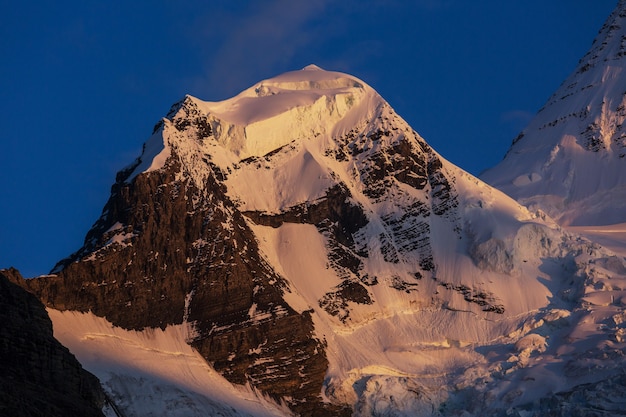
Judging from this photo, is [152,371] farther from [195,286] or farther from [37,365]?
[37,365]

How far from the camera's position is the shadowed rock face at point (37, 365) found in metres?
100

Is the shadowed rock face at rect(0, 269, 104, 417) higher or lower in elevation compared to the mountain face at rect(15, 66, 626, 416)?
lower

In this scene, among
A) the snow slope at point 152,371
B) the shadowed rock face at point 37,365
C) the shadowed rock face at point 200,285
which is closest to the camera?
the shadowed rock face at point 37,365

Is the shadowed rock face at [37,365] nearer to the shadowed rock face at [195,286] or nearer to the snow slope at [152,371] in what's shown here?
the snow slope at [152,371]

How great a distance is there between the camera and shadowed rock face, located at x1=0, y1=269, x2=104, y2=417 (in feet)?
328

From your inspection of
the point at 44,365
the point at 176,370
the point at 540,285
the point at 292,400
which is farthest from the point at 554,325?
the point at 44,365

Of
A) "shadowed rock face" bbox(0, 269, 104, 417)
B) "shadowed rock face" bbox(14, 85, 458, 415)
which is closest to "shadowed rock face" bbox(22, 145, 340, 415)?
"shadowed rock face" bbox(14, 85, 458, 415)

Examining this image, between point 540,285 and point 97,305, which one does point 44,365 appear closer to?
point 97,305

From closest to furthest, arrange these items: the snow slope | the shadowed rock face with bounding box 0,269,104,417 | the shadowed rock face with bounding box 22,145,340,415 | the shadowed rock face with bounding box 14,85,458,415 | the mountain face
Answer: the shadowed rock face with bounding box 0,269,104,417 < the snow slope < the mountain face < the shadowed rock face with bounding box 22,145,340,415 < the shadowed rock face with bounding box 14,85,458,415

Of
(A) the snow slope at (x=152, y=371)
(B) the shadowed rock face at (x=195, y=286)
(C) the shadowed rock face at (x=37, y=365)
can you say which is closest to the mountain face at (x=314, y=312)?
(B) the shadowed rock face at (x=195, y=286)

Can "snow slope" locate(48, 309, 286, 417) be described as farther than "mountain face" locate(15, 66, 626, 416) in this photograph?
No

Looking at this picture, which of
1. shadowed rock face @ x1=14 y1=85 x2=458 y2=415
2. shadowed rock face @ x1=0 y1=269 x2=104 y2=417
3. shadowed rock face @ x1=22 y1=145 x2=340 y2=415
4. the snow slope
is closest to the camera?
shadowed rock face @ x1=0 y1=269 x2=104 y2=417

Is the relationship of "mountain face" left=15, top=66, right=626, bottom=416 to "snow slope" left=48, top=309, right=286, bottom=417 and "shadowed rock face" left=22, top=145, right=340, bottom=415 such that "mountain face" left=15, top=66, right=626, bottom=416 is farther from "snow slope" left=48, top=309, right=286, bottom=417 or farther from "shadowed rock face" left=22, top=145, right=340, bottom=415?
"snow slope" left=48, top=309, right=286, bottom=417

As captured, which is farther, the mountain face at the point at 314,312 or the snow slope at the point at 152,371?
the mountain face at the point at 314,312
